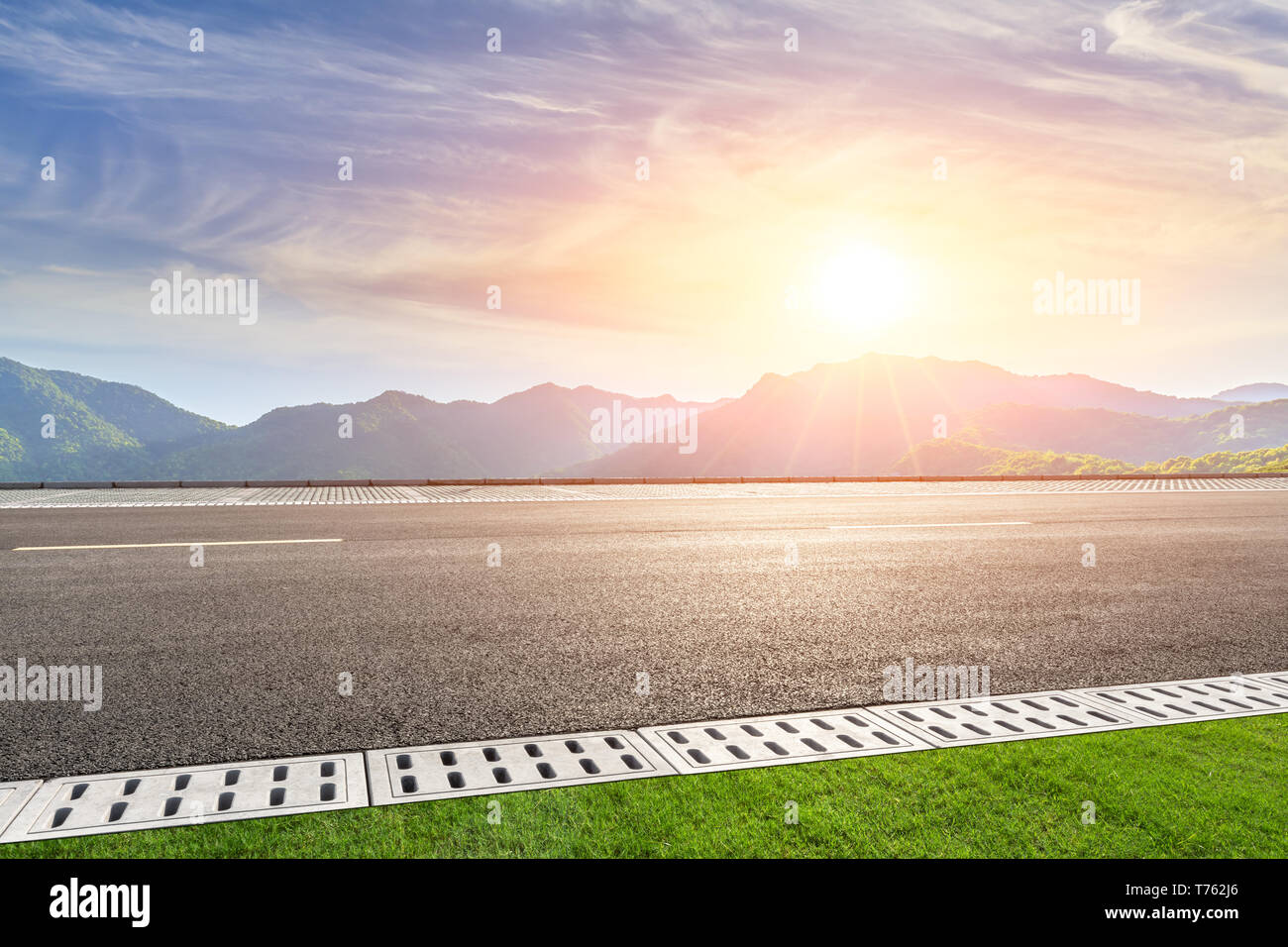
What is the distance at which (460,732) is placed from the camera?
3.75 m

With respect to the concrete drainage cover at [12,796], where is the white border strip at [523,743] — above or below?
below

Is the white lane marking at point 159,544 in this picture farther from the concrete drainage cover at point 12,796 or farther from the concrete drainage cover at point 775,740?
the concrete drainage cover at point 775,740

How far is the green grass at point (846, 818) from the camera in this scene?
2555mm

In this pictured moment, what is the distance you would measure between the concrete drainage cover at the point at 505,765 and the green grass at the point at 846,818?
115 millimetres

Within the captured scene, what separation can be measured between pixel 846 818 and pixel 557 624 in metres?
3.41

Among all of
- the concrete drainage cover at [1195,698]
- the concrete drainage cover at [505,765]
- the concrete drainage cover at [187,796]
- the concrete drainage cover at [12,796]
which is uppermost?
the concrete drainage cover at [12,796]

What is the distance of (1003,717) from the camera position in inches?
155

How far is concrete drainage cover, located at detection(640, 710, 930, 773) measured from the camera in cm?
337

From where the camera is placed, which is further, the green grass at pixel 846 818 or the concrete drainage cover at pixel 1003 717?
the concrete drainage cover at pixel 1003 717

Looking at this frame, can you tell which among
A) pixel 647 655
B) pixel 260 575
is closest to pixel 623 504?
pixel 260 575

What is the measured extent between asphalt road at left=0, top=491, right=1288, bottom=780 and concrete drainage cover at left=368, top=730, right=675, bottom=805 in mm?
197

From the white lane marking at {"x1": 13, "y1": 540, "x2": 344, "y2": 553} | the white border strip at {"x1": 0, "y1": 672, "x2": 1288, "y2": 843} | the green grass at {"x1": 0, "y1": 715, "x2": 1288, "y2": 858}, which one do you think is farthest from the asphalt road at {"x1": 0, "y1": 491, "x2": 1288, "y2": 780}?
the green grass at {"x1": 0, "y1": 715, "x2": 1288, "y2": 858}

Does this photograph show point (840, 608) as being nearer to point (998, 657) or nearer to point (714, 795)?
point (998, 657)

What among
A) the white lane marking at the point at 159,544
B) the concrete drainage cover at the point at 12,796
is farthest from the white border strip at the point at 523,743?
the white lane marking at the point at 159,544
